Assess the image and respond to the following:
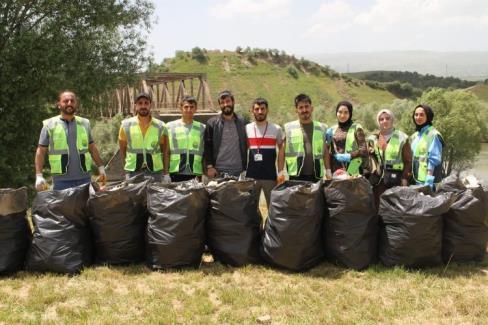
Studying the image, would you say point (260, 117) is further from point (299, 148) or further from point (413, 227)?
point (413, 227)

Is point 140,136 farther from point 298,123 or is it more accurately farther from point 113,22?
point 113,22

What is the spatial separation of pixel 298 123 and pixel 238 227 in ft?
4.12

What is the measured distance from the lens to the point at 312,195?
150 inches

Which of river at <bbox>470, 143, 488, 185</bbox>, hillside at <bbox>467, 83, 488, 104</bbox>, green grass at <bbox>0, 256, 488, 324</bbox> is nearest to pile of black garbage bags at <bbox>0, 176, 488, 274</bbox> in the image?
green grass at <bbox>0, 256, 488, 324</bbox>

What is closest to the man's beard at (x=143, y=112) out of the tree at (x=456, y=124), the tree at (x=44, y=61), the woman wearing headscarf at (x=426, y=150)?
the woman wearing headscarf at (x=426, y=150)

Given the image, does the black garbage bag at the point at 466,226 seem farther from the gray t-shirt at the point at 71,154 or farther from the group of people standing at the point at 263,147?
the gray t-shirt at the point at 71,154

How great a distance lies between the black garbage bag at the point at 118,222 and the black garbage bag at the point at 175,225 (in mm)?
115

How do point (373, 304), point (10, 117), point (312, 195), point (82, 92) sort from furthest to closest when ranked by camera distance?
point (82, 92)
point (10, 117)
point (312, 195)
point (373, 304)

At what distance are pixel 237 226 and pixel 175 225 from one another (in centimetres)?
54

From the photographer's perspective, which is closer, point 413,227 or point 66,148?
point 413,227

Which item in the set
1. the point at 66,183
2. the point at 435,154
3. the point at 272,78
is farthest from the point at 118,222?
the point at 272,78

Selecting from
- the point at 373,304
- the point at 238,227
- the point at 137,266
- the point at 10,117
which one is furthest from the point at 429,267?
the point at 10,117

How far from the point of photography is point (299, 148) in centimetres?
445

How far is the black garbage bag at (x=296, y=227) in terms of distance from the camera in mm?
3797
